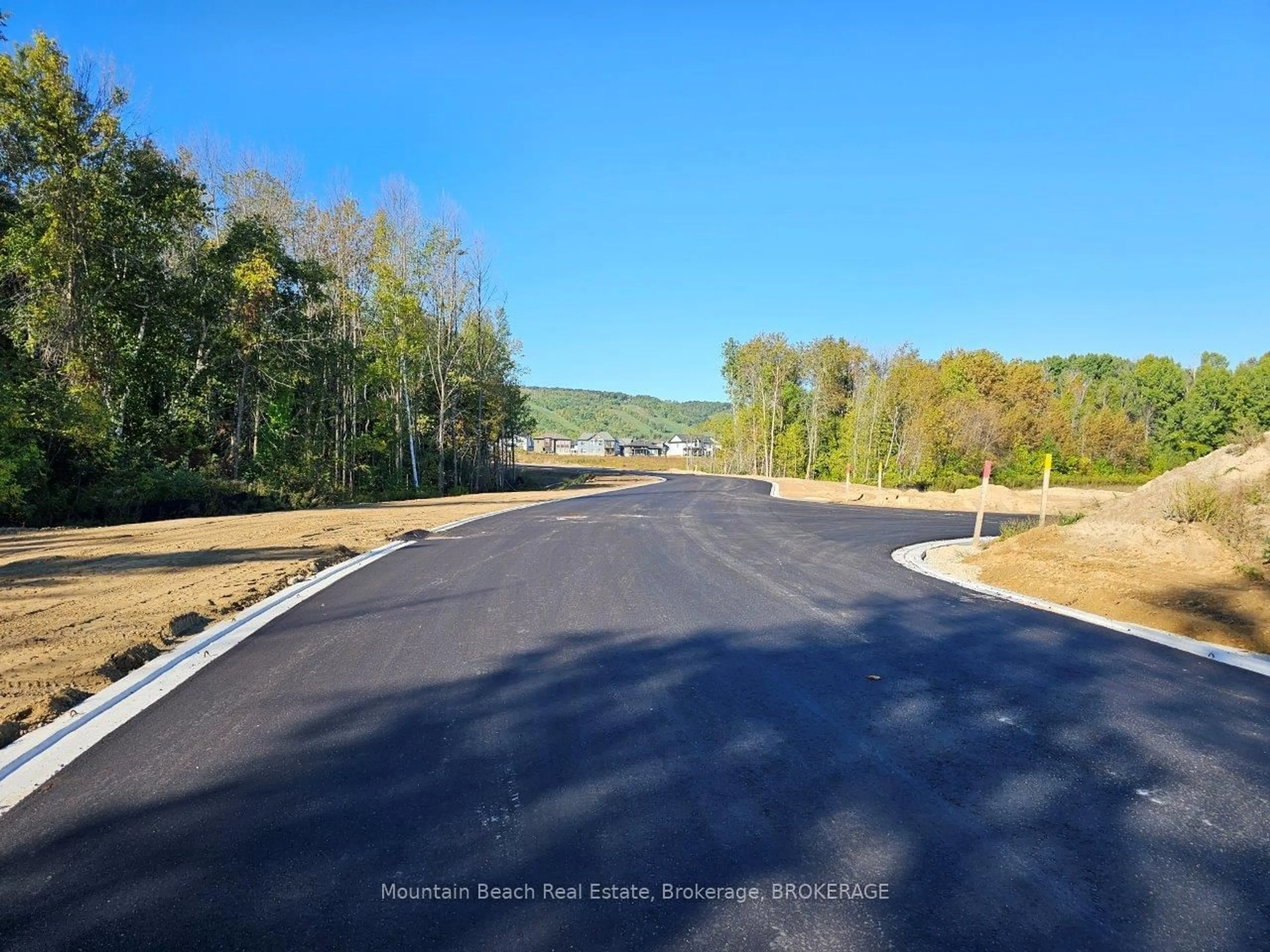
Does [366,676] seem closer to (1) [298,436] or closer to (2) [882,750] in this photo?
(2) [882,750]

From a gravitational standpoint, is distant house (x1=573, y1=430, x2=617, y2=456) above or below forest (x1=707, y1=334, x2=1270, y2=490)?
below

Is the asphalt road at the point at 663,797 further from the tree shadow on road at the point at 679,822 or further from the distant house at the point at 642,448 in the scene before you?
the distant house at the point at 642,448

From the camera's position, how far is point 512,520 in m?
17.8

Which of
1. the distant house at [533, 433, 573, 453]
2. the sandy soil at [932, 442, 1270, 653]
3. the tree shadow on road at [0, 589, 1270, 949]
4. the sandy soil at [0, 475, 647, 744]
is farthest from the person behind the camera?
the distant house at [533, 433, 573, 453]

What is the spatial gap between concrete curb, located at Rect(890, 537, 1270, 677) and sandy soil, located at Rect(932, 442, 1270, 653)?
23 centimetres

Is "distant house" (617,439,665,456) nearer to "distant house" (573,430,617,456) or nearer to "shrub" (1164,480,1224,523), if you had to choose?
"distant house" (573,430,617,456)

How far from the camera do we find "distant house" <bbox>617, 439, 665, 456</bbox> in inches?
6602

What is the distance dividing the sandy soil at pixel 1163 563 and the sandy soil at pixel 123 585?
924 centimetres

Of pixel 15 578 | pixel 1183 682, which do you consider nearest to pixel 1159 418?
pixel 1183 682

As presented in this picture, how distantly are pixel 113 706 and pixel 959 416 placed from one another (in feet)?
190

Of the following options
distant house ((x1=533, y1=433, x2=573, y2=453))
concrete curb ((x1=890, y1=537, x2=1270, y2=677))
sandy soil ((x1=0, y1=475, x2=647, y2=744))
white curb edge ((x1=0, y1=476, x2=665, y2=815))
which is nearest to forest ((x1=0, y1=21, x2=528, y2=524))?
sandy soil ((x1=0, y1=475, x2=647, y2=744))

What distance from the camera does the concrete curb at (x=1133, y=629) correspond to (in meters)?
5.75

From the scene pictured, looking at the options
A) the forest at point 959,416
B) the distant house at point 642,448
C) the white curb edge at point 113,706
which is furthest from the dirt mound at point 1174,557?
the distant house at point 642,448

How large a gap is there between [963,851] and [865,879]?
19.2 inches
